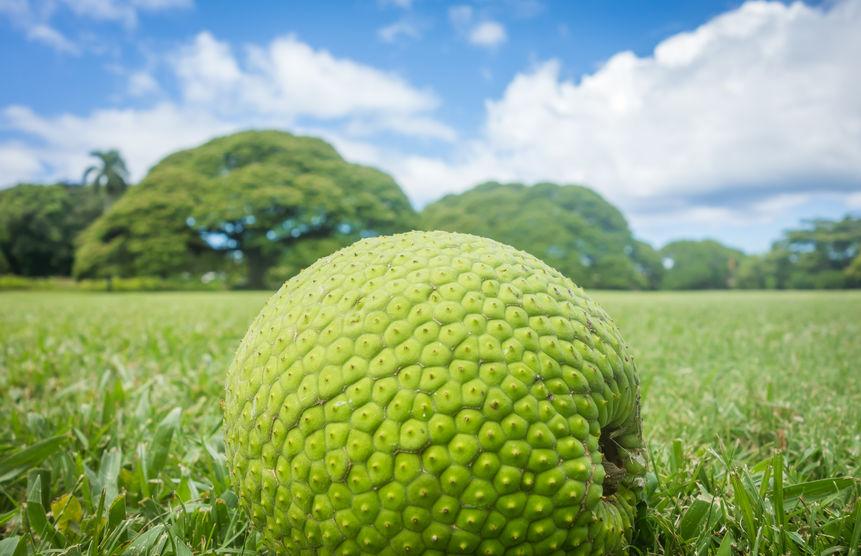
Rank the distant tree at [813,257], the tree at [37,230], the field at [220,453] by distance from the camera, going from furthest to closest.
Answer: the distant tree at [813,257]
the tree at [37,230]
the field at [220,453]

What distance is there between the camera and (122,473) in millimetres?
1854

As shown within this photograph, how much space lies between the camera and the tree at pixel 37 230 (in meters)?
38.2

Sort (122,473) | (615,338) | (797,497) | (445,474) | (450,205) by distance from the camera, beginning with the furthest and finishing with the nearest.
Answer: (450,205) → (122,473) → (797,497) → (615,338) → (445,474)

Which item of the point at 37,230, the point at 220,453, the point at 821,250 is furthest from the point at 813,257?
the point at 37,230

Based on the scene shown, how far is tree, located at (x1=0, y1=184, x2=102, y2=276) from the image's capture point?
38250 millimetres

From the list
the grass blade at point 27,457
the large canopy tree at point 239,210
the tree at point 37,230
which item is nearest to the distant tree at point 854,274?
the large canopy tree at point 239,210

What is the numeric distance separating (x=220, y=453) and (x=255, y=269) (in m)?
28.5

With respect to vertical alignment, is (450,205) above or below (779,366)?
above

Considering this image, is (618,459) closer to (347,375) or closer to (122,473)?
(347,375)

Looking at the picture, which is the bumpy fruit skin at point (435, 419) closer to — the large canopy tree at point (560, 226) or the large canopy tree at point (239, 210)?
the large canopy tree at point (239, 210)

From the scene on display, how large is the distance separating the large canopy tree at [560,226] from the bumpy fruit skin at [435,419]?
3365 centimetres

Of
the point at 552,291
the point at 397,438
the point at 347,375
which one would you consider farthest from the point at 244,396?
the point at 552,291

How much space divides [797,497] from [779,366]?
97.6 inches

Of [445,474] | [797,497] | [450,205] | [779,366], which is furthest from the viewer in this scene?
[450,205]
